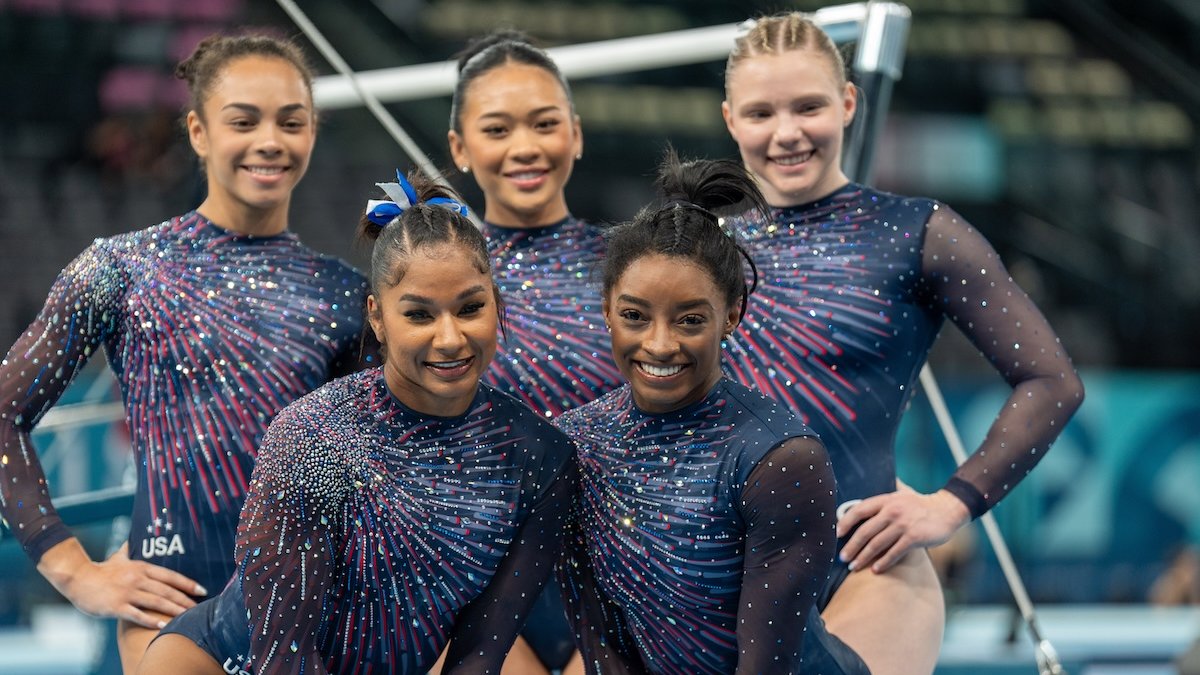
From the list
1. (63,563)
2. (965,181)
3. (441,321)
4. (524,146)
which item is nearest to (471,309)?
(441,321)

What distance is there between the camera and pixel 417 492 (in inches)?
75.2

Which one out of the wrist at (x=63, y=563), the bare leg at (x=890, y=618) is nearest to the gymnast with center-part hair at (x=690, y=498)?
the bare leg at (x=890, y=618)

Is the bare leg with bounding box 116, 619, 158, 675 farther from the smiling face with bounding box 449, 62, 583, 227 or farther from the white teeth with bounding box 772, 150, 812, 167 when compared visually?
the white teeth with bounding box 772, 150, 812, 167

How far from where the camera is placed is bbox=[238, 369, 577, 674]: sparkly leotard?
74.4 inches

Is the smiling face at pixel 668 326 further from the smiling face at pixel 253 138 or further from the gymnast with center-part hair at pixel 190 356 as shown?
the smiling face at pixel 253 138

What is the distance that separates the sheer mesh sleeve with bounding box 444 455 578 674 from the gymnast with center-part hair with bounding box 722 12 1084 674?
0.45m

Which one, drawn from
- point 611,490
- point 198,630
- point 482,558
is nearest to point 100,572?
point 198,630

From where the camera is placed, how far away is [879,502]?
6.81 ft

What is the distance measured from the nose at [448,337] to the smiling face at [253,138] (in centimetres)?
61

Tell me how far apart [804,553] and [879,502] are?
34 cm

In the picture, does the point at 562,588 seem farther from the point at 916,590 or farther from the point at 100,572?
the point at 100,572

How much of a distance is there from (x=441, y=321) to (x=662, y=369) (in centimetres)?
29

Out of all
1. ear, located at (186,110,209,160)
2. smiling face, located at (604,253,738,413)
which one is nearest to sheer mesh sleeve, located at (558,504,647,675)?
smiling face, located at (604,253,738,413)

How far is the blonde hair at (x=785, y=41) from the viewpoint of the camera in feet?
7.45
